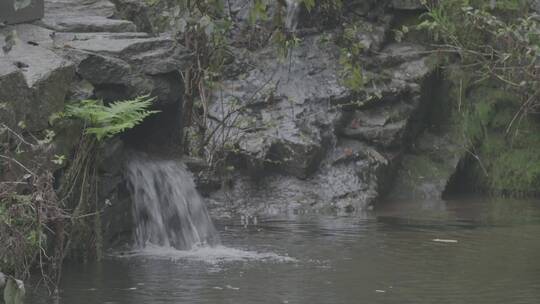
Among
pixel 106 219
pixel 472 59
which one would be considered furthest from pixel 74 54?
pixel 472 59

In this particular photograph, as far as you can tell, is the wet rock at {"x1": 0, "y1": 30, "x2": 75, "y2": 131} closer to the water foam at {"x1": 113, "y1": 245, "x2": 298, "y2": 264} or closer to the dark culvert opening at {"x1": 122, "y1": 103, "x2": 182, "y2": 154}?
the water foam at {"x1": 113, "y1": 245, "x2": 298, "y2": 264}

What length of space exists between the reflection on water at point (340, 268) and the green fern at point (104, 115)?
1176 millimetres

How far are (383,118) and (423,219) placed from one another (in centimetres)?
257

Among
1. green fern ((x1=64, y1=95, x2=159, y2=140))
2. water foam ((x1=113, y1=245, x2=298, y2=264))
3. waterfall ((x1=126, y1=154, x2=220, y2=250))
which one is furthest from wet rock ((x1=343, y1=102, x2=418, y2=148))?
green fern ((x1=64, y1=95, x2=159, y2=140))

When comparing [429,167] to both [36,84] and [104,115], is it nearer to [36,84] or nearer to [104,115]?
[104,115]

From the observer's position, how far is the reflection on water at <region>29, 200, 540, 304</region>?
25.2 feet

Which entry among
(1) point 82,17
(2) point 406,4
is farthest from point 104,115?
(2) point 406,4

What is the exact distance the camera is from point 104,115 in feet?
28.8

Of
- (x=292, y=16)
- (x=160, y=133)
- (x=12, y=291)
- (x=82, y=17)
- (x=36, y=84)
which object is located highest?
(x=292, y=16)

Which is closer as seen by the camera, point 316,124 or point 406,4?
point 316,124

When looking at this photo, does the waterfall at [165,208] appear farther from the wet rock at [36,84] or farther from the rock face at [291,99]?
the wet rock at [36,84]

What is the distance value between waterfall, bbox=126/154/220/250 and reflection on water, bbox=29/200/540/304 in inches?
14.9

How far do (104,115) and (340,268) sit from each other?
236 cm

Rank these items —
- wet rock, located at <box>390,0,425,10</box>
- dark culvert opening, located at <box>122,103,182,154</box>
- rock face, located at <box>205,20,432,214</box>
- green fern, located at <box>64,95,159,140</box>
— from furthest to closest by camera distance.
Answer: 1. wet rock, located at <box>390,0,425,10</box>
2. rock face, located at <box>205,20,432,214</box>
3. dark culvert opening, located at <box>122,103,182,154</box>
4. green fern, located at <box>64,95,159,140</box>
